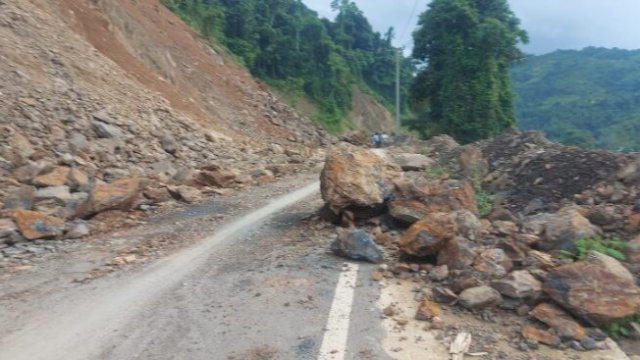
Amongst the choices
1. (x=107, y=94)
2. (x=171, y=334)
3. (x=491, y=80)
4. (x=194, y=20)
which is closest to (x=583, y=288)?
(x=171, y=334)

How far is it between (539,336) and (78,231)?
6222 millimetres

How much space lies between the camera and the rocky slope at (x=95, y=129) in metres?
8.88

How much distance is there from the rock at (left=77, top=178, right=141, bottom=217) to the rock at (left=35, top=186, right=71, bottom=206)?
1.25ft

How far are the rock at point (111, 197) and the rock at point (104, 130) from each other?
3.82m

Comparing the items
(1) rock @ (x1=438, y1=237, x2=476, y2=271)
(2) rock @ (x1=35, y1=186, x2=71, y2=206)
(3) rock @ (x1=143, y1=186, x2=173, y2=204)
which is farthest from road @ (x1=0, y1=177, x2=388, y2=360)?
(3) rock @ (x1=143, y1=186, x2=173, y2=204)

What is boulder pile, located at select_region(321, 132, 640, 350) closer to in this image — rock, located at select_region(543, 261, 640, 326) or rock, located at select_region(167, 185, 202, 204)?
rock, located at select_region(543, 261, 640, 326)

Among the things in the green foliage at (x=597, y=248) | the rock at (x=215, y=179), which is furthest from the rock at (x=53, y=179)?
the green foliage at (x=597, y=248)

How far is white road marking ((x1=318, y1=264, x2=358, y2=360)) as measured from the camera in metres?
4.21

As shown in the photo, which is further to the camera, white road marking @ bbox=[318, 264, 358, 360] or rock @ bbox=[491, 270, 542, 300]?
rock @ bbox=[491, 270, 542, 300]

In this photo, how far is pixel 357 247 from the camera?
633cm

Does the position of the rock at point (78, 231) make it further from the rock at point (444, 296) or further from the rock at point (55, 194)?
the rock at point (444, 296)

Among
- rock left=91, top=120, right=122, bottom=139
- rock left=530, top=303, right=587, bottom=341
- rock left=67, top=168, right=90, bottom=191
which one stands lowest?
rock left=530, top=303, right=587, bottom=341

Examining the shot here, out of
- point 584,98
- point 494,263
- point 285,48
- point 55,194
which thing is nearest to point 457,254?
point 494,263

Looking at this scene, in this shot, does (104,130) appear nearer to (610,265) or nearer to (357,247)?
(357,247)
